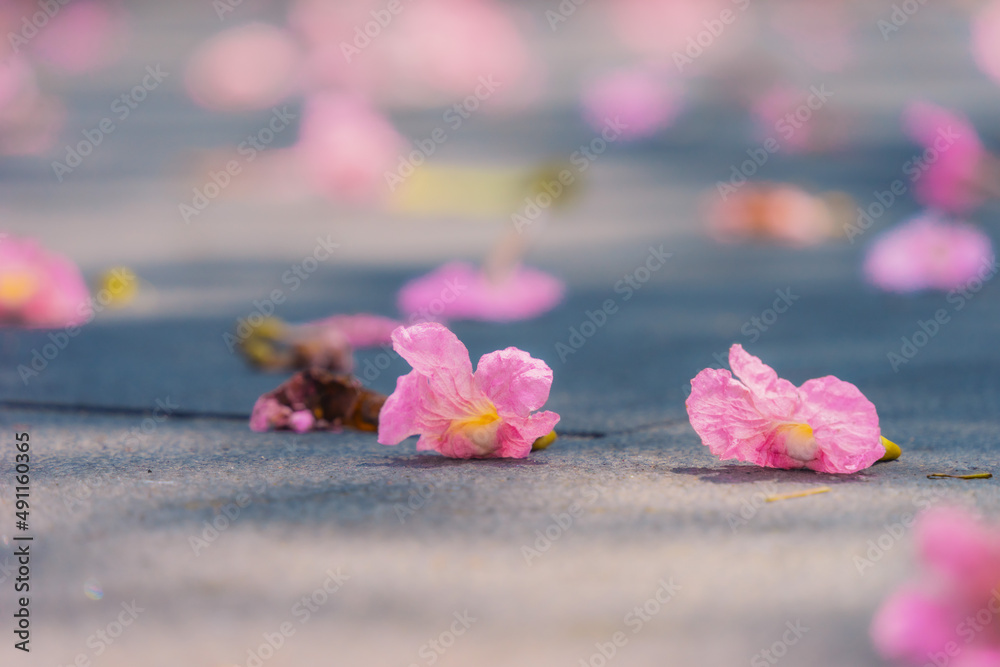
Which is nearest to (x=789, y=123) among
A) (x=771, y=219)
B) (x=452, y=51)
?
(x=771, y=219)

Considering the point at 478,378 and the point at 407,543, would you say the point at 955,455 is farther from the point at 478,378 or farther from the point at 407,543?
the point at 407,543

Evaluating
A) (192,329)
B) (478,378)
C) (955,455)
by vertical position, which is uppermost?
(478,378)

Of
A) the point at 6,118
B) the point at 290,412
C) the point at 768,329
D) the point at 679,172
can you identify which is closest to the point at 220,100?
the point at 6,118

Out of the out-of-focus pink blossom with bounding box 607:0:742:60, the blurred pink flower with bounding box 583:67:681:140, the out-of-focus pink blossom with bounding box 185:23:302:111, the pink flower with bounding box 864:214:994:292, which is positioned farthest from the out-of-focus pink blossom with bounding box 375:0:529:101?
the pink flower with bounding box 864:214:994:292

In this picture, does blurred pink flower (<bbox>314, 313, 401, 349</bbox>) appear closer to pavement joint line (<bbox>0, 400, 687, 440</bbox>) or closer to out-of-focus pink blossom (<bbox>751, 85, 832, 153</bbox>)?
pavement joint line (<bbox>0, 400, 687, 440</bbox>)

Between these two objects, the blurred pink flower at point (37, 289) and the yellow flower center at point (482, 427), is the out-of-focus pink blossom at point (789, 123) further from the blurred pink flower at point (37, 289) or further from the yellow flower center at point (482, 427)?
the yellow flower center at point (482, 427)

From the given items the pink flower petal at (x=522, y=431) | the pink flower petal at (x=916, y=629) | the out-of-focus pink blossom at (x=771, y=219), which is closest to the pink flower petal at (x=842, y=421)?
the pink flower petal at (x=522, y=431)
